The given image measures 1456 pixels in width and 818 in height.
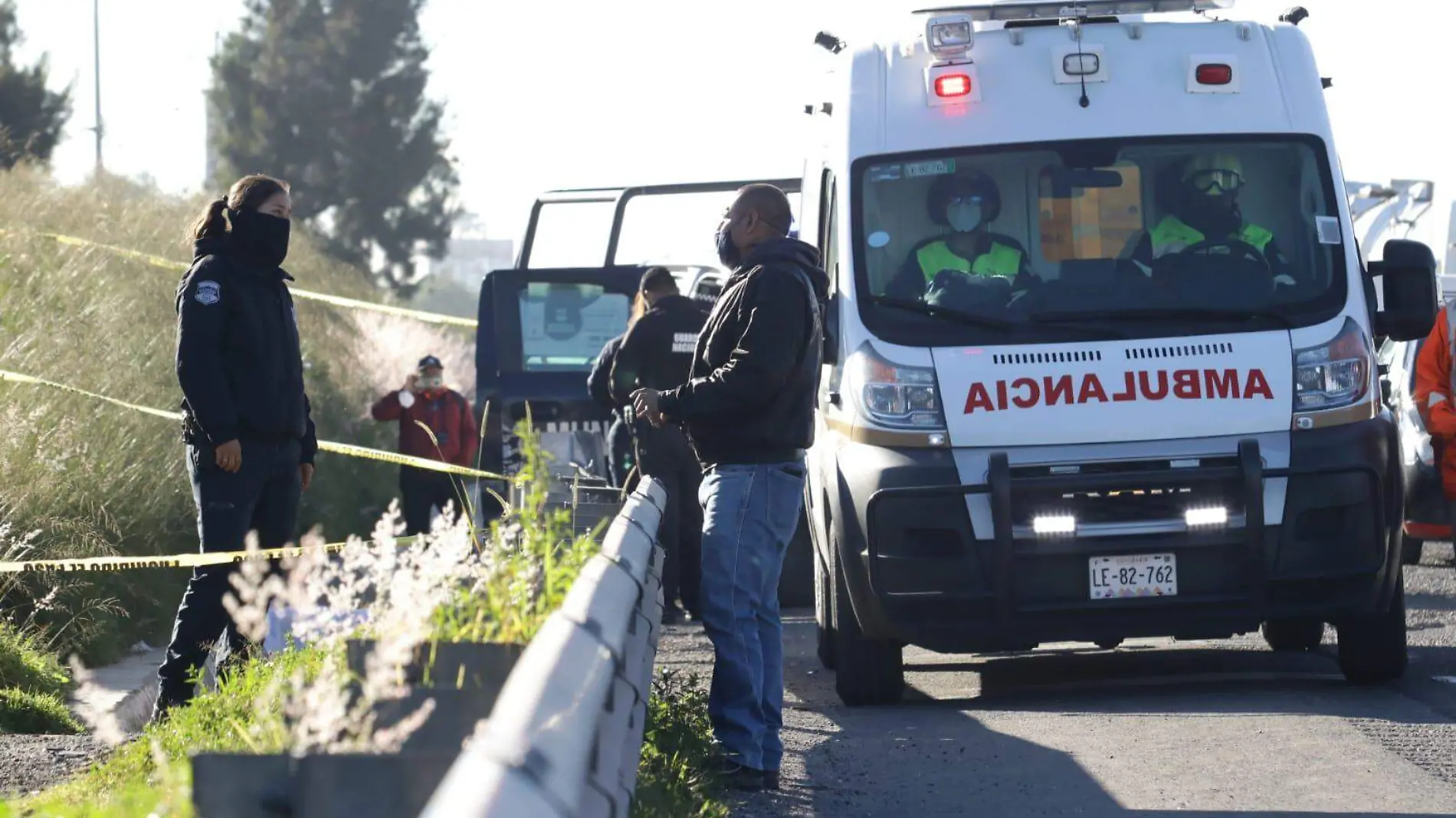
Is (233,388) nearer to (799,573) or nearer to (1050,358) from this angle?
(1050,358)

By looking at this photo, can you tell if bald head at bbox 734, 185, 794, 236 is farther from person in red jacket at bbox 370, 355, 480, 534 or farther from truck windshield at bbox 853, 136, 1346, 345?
person in red jacket at bbox 370, 355, 480, 534

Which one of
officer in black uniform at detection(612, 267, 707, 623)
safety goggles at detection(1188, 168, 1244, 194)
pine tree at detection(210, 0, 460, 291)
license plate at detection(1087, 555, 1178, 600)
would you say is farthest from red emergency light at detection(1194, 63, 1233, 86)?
pine tree at detection(210, 0, 460, 291)

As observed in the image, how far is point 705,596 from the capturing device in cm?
699

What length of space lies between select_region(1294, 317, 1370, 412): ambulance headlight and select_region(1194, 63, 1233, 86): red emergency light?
1201mm

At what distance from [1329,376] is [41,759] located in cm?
491

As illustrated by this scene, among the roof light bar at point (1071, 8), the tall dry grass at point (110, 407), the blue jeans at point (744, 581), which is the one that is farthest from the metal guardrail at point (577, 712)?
the tall dry grass at point (110, 407)

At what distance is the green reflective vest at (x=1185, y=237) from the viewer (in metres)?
8.98

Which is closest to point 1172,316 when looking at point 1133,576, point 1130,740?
point 1133,576

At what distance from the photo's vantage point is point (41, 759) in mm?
6871

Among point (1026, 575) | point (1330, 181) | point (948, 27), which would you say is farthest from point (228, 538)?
point (1330, 181)

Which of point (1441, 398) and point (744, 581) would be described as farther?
point (1441, 398)

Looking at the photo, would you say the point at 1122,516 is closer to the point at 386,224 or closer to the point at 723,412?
the point at 723,412

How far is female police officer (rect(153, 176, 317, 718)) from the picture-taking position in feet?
25.3

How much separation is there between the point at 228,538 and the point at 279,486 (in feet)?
1.22
